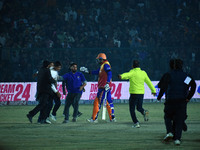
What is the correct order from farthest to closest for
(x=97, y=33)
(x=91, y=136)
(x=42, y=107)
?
(x=97, y=33) < (x=42, y=107) < (x=91, y=136)

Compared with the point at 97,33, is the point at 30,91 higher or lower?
lower

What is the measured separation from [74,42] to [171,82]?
18.8 m

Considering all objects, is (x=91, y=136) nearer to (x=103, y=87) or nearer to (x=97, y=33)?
(x=103, y=87)

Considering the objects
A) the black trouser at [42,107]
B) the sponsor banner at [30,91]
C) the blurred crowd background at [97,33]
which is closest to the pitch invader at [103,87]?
the black trouser at [42,107]

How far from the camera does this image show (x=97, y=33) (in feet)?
93.6

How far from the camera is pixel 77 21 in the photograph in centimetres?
2950

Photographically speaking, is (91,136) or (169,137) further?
(91,136)

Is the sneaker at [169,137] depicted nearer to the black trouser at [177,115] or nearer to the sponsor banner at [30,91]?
the black trouser at [177,115]

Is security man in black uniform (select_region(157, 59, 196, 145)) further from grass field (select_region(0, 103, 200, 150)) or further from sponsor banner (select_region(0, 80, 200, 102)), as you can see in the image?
sponsor banner (select_region(0, 80, 200, 102))

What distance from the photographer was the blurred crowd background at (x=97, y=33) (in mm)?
23734

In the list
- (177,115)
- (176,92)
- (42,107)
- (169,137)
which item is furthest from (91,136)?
(42,107)

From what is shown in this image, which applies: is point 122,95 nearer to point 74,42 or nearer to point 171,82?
point 74,42

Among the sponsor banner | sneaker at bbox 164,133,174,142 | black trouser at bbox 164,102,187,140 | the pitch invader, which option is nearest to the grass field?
sneaker at bbox 164,133,174,142

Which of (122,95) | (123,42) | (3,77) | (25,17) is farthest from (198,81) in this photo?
(25,17)
